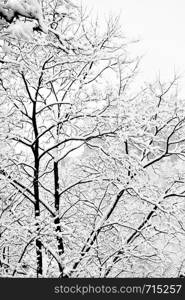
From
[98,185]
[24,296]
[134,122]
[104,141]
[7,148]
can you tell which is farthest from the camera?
[98,185]

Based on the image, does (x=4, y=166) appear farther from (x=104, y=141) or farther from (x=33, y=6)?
(x=33, y=6)

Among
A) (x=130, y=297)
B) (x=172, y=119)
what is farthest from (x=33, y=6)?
(x=172, y=119)

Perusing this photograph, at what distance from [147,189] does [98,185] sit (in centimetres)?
226

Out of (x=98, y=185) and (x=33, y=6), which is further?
(x=98, y=185)

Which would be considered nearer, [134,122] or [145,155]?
[134,122]

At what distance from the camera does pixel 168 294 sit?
19.0 ft

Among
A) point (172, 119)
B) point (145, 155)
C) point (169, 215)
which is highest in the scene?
point (172, 119)

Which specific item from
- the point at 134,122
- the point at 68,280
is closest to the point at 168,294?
the point at 68,280

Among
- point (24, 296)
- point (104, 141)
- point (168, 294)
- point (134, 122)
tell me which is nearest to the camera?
point (24, 296)

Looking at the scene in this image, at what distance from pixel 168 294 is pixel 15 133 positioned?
3.92 meters

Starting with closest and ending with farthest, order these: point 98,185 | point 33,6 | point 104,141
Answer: point 33,6 → point 104,141 → point 98,185

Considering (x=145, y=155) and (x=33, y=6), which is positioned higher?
(x=145, y=155)

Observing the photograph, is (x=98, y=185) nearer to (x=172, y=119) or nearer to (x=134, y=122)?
(x=172, y=119)

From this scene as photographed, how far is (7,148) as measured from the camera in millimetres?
8422
